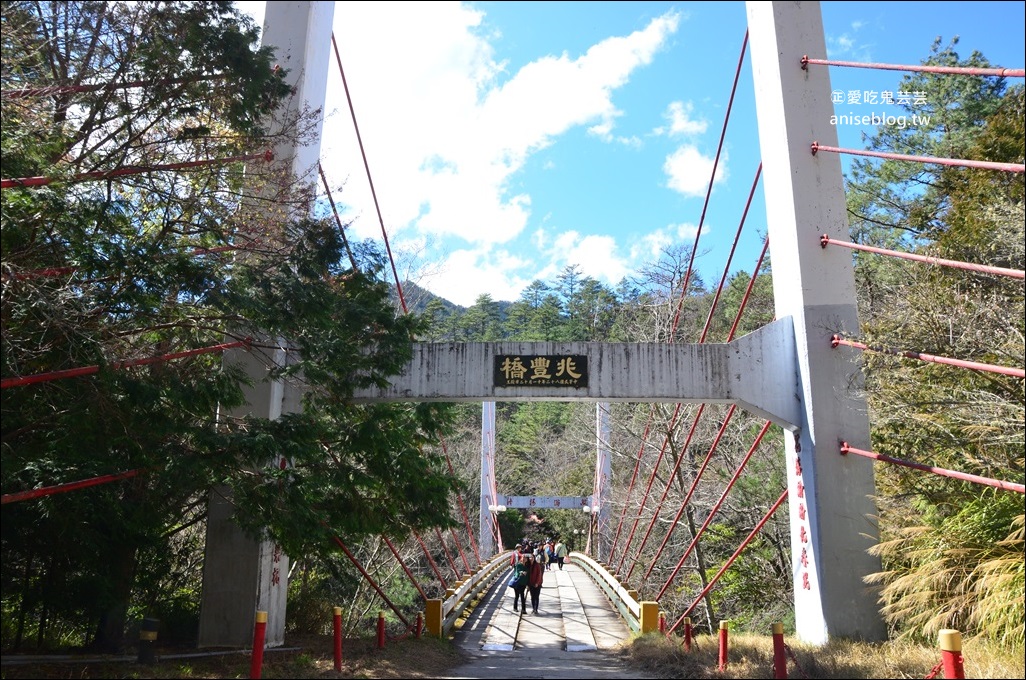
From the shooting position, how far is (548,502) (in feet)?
98.7

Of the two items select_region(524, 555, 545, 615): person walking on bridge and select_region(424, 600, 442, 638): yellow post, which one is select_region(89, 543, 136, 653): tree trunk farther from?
select_region(524, 555, 545, 615): person walking on bridge

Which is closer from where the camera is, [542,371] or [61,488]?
[61,488]

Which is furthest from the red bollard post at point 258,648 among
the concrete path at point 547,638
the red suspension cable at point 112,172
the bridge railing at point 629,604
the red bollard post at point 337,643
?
the bridge railing at point 629,604

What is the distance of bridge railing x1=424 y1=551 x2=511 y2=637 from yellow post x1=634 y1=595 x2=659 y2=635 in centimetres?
256

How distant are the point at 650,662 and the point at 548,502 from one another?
23345 millimetres

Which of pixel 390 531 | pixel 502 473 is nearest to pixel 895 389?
pixel 390 531

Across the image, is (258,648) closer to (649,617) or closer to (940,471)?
(940,471)

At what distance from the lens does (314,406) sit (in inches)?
292

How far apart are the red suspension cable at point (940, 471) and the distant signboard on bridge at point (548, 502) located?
23.5m

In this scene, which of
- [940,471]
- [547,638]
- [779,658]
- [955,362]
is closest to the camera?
[955,362]

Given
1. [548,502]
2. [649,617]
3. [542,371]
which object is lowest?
[649,617]

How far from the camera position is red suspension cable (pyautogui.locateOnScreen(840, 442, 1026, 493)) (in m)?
4.53

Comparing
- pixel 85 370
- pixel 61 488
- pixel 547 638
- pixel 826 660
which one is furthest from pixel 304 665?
pixel 826 660

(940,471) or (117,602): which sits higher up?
(940,471)
